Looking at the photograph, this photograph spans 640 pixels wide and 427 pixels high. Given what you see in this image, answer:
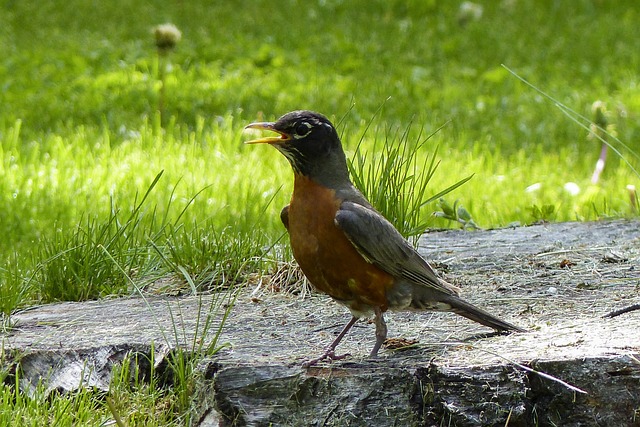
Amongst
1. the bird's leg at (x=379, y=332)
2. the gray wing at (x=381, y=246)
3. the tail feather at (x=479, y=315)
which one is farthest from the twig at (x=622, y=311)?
the bird's leg at (x=379, y=332)

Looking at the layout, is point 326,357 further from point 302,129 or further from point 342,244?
point 302,129

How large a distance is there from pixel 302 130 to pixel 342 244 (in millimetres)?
436

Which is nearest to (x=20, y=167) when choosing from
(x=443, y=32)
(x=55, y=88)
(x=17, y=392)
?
(x=55, y=88)

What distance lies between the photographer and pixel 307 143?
12.5 ft

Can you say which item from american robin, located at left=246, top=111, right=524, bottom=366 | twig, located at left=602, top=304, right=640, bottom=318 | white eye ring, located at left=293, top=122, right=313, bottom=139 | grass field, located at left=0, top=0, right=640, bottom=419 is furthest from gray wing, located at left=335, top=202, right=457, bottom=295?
grass field, located at left=0, top=0, right=640, bottom=419

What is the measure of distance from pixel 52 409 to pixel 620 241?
2951 mm

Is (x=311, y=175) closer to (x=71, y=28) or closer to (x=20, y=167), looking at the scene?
(x=20, y=167)

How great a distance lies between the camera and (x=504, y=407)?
3469 mm

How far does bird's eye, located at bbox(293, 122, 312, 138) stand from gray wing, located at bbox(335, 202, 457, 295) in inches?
11.4

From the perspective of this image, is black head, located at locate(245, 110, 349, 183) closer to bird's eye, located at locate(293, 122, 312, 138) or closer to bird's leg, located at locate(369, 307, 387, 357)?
bird's eye, located at locate(293, 122, 312, 138)

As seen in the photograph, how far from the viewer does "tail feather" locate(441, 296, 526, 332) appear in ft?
12.8

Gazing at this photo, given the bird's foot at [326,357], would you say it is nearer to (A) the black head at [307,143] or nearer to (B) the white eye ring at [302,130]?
(A) the black head at [307,143]

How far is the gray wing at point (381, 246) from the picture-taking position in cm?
370

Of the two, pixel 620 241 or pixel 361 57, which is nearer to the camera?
pixel 620 241
